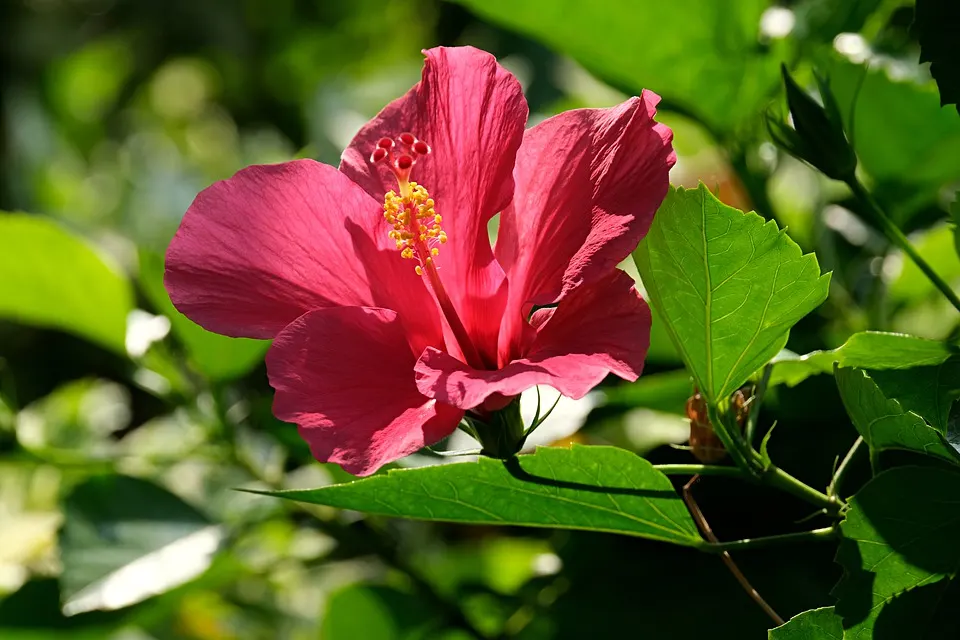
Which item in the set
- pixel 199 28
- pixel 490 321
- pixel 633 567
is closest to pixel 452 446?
pixel 633 567

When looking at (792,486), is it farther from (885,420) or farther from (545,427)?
(545,427)

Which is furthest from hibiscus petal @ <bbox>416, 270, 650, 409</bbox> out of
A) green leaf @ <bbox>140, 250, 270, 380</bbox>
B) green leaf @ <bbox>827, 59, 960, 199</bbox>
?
green leaf @ <bbox>140, 250, 270, 380</bbox>

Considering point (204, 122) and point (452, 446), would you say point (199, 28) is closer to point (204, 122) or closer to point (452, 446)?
point (204, 122)

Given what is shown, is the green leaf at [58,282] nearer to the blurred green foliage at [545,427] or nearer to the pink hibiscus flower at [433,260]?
the blurred green foliage at [545,427]

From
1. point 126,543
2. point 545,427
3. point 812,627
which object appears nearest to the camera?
point 812,627

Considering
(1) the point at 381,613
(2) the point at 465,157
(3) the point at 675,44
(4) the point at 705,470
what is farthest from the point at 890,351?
(1) the point at 381,613

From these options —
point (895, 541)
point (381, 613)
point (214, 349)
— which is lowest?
point (381, 613)

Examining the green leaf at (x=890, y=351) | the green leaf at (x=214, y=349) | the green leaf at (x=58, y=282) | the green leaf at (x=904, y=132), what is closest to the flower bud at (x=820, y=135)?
the green leaf at (x=890, y=351)
